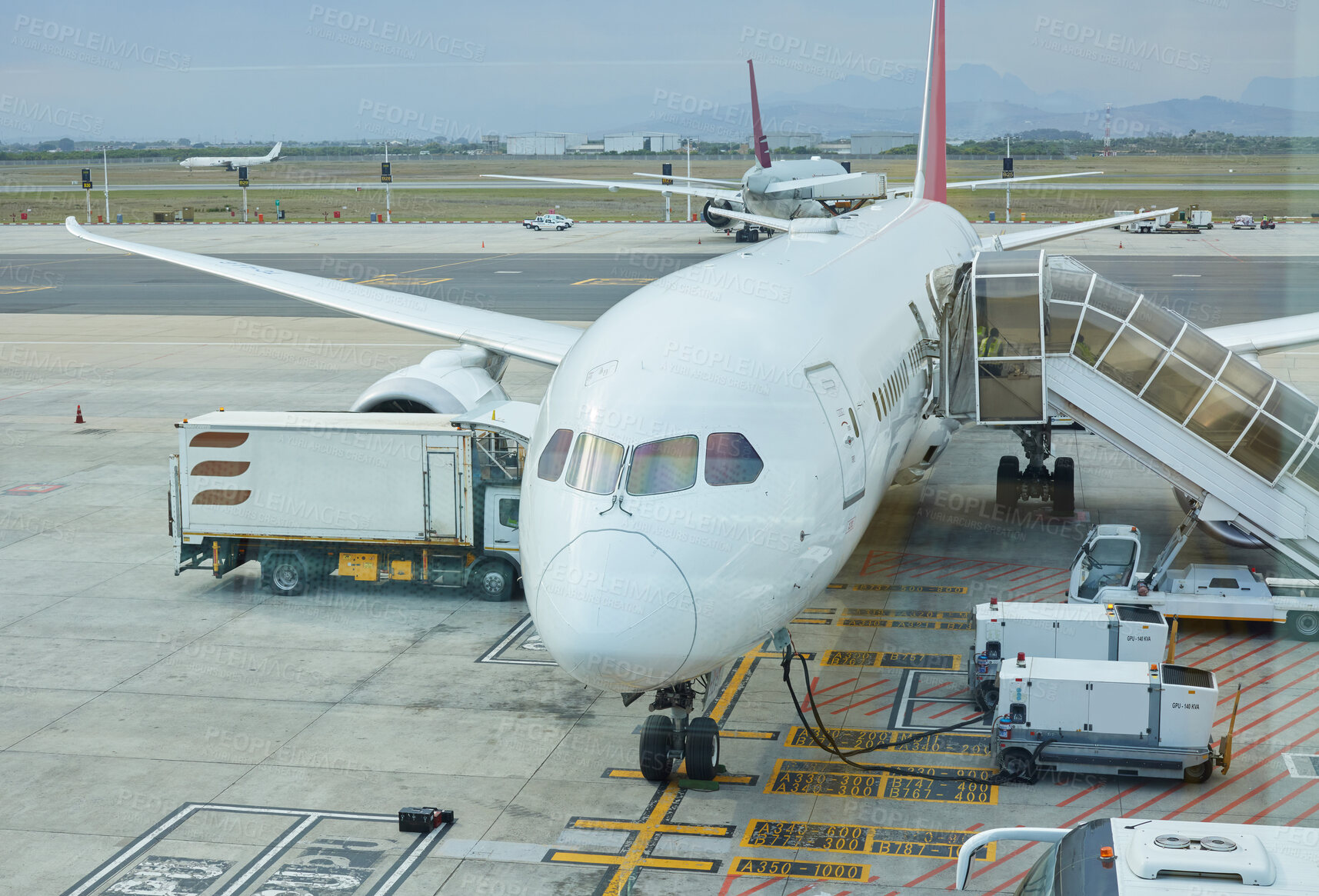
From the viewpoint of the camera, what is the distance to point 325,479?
66.2 feet

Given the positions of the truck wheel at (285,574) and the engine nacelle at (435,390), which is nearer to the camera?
the truck wheel at (285,574)

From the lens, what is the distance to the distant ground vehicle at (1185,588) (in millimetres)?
18016

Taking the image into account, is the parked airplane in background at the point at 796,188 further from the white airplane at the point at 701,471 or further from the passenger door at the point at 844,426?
the passenger door at the point at 844,426

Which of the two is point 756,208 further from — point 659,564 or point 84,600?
point 659,564

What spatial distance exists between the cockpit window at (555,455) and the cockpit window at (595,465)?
139 mm

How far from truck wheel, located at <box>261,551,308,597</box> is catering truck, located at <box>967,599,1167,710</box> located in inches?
415

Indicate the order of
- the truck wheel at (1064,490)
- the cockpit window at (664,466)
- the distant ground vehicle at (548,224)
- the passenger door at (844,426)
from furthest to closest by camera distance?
the distant ground vehicle at (548,224), the truck wheel at (1064,490), the passenger door at (844,426), the cockpit window at (664,466)

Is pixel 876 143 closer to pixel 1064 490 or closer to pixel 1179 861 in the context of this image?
pixel 1064 490

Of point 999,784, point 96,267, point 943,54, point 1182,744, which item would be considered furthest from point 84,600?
point 96,267

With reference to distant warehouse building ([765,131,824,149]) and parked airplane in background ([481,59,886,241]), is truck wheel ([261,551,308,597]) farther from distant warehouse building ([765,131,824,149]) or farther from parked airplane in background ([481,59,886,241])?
distant warehouse building ([765,131,824,149])

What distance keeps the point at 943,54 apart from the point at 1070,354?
19.9m

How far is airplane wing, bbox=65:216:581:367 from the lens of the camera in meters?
24.3

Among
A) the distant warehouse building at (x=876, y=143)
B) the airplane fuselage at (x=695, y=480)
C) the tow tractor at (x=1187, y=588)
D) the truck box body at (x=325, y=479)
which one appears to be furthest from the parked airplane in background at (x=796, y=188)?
the distant warehouse building at (x=876, y=143)

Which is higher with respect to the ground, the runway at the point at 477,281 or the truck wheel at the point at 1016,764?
the runway at the point at 477,281
